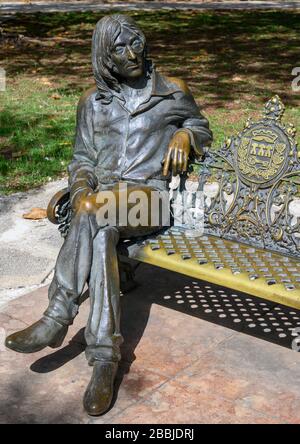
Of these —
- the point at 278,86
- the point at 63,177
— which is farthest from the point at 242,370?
the point at 278,86

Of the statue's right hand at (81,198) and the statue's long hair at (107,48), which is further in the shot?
the statue's long hair at (107,48)

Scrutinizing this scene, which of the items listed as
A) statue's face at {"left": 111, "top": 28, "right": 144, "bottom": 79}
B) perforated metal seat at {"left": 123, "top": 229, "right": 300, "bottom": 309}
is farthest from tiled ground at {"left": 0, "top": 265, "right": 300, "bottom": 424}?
statue's face at {"left": 111, "top": 28, "right": 144, "bottom": 79}

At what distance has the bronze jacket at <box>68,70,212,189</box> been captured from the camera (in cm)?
479

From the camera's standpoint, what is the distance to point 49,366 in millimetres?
4398

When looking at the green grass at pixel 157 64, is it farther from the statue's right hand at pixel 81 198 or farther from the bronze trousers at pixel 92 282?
the bronze trousers at pixel 92 282

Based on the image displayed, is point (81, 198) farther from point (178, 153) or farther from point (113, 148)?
point (178, 153)

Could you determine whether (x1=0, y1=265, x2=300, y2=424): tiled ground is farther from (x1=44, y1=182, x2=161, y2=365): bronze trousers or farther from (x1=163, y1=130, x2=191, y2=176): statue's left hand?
(x1=163, y1=130, x2=191, y2=176): statue's left hand

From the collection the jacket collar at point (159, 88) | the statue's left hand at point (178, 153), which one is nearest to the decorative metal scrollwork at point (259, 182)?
the statue's left hand at point (178, 153)

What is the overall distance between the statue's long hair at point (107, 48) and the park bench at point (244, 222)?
66 centimetres

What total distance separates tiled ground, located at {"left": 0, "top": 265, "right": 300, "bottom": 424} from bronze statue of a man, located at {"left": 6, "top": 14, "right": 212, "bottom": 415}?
0.85ft

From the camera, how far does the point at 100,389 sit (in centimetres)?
395

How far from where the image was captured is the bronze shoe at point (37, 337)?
416 cm

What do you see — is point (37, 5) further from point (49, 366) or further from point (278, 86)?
point (49, 366)

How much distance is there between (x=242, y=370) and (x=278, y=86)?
264 inches
